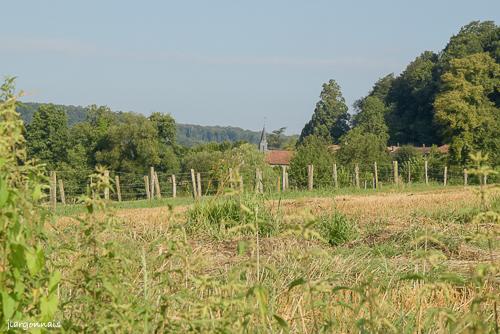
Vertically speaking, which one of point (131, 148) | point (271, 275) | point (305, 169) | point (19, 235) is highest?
point (131, 148)

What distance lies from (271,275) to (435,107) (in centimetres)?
5901

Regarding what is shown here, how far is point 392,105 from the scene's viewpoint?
101 m

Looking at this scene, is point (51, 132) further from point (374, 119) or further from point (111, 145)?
point (374, 119)

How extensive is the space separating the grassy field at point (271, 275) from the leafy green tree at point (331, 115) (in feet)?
352

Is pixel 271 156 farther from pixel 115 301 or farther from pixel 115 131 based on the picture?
pixel 115 301

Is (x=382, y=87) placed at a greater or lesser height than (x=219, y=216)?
greater

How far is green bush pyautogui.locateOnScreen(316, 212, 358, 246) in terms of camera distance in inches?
417

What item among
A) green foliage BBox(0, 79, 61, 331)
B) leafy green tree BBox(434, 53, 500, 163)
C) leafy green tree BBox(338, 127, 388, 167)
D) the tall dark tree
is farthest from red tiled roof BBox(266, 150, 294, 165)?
green foliage BBox(0, 79, 61, 331)

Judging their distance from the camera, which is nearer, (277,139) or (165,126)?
(165,126)

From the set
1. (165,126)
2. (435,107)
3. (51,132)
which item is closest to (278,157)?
(165,126)

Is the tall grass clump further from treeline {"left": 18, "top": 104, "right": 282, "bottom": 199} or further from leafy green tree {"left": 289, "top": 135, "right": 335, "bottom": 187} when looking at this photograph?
treeline {"left": 18, "top": 104, "right": 282, "bottom": 199}

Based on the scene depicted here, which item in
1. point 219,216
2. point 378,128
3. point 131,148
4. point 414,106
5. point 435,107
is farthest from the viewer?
point 414,106

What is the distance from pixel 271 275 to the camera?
6.39 m

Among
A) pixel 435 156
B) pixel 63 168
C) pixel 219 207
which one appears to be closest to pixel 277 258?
pixel 219 207
